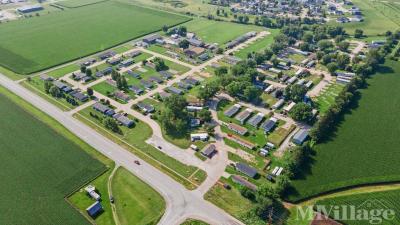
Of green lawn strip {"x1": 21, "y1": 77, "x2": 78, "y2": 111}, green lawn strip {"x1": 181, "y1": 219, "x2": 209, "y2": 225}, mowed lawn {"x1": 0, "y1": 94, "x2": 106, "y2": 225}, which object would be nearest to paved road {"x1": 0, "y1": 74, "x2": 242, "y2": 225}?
green lawn strip {"x1": 181, "y1": 219, "x2": 209, "y2": 225}

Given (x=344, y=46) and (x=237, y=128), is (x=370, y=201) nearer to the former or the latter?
(x=237, y=128)

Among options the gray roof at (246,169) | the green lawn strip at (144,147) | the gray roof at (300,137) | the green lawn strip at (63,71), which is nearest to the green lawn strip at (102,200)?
the green lawn strip at (144,147)

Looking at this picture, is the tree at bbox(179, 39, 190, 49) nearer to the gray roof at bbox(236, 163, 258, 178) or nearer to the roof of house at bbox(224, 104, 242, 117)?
the roof of house at bbox(224, 104, 242, 117)

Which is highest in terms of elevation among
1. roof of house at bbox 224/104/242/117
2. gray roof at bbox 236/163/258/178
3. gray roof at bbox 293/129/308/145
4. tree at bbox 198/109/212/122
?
tree at bbox 198/109/212/122

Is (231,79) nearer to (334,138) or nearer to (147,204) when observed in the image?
(334,138)

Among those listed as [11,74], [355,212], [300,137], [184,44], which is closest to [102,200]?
[300,137]

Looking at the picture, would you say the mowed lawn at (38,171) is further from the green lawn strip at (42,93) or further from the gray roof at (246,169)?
the gray roof at (246,169)
